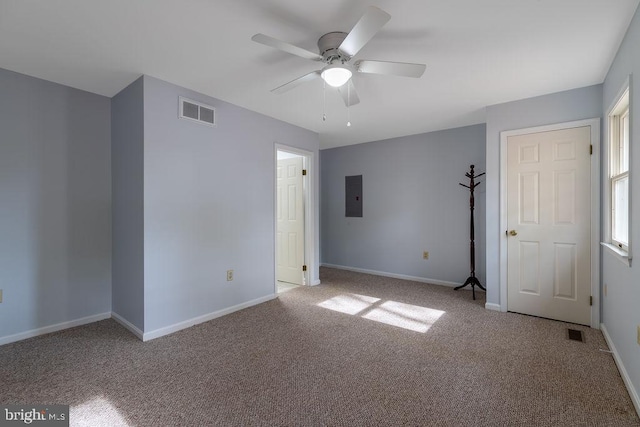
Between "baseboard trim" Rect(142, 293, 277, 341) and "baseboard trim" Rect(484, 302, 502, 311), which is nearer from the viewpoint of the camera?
"baseboard trim" Rect(142, 293, 277, 341)

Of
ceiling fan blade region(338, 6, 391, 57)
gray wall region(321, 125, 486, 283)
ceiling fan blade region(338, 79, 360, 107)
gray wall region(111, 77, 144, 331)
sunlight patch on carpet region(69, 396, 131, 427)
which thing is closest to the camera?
ceiling fan blade region(338, 6, 391, 57)

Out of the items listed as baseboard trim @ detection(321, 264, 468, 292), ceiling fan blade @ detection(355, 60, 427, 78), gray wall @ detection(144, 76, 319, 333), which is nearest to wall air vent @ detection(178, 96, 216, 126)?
gray wall @ detection(144, 76, 319, 333)

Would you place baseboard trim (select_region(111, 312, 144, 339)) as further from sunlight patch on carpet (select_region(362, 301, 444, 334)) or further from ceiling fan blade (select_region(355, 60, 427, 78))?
ceiling fan blade (select_region(355, 60, 427, 78))

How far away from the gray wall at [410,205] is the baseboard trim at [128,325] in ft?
12.0

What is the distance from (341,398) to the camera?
6.04 ft

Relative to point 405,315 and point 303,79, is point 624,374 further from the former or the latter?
point 303,79

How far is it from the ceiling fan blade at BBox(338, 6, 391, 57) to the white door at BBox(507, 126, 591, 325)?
7.92 feet

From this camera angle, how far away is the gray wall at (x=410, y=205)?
173 inches

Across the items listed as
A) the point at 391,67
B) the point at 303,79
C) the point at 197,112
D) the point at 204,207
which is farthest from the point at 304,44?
the point at 204,207

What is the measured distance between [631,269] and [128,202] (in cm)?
400

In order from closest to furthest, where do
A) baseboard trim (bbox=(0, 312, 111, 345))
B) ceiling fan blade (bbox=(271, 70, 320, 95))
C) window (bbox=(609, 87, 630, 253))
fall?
ceiling fan blade (bbox=(271, 70, 320, 95))
window (bbox=(609, 87, 630, 253))
baseboard trim (bbox=(0, 312, 111, 345))

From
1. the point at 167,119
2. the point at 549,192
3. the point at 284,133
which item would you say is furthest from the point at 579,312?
the point at 167,119

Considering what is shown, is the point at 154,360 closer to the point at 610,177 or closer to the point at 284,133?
the point at 284,133

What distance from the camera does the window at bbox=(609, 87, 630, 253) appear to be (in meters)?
2.39
